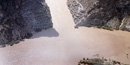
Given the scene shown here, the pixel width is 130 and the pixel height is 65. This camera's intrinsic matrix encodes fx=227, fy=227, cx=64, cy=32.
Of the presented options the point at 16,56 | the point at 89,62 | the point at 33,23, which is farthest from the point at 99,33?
the point at 16,56

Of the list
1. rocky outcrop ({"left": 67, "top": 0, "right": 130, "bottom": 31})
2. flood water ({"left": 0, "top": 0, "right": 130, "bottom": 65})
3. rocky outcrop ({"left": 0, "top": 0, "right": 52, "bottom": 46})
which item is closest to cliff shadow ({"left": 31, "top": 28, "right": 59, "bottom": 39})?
flood water ({"left": 0, "top": 0, "right": 130, "bottom": 65})

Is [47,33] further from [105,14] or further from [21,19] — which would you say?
[105,14]

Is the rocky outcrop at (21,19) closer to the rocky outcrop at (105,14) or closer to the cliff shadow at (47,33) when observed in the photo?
the cliff shadow at (47,33)

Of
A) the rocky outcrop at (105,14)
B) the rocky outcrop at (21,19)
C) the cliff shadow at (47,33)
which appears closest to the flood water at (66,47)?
the cliff shadow at (47,33)

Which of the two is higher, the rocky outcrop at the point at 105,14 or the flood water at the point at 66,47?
the rocky outcrop at the point at 105,14

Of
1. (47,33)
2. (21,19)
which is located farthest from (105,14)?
(21,19)

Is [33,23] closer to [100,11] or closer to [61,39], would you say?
[61,39]
